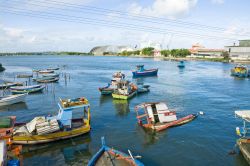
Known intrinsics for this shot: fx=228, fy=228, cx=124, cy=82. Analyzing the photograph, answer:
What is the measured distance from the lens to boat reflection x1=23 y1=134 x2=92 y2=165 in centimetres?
2132

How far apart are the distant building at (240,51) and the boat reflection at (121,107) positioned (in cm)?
13938

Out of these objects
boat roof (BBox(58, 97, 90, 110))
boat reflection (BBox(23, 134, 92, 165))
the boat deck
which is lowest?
boat reflection (BBox(23, 134, 92, 165))

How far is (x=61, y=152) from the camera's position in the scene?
75.2ft

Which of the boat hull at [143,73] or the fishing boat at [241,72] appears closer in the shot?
the fishing boat at [241,72]

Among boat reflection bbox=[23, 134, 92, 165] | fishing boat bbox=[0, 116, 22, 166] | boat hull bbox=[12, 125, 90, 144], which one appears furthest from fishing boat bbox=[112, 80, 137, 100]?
fishing boat bbox=[0, 116, 22, 166]

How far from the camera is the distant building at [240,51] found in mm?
159825

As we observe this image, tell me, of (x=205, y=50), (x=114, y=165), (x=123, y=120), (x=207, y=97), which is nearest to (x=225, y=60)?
(x=205, y=50)

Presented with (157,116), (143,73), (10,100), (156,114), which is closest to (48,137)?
(156,114)

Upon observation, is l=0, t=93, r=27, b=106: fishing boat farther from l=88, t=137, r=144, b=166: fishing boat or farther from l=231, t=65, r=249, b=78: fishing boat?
l=231, t=65, r=249, b=78: fishing boat

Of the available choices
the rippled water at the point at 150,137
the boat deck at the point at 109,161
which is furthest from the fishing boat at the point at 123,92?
the boat deck at the point at 109,161

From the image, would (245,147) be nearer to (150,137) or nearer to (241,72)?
(150,137)

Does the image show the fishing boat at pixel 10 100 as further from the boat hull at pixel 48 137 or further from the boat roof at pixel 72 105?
the boat hull at pixel 48 137

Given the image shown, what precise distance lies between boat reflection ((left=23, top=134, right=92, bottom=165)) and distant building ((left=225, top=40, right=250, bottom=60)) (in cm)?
15725

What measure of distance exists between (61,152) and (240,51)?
170m
